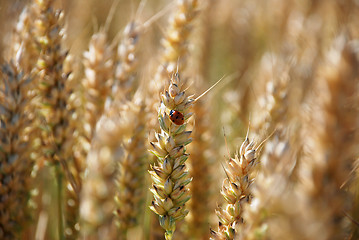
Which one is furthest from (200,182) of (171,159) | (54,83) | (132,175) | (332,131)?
(332,131)

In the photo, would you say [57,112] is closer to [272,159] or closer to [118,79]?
[118,79]

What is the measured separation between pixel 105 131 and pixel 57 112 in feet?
2.69

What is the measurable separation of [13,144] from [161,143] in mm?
613

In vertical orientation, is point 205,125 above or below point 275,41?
below

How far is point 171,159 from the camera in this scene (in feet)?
3.22

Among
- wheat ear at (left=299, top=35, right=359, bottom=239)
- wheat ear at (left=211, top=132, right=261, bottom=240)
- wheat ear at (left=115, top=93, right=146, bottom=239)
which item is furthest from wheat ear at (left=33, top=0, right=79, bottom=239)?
wheat ear at (left=299, top=35, right=359, bottom=239)

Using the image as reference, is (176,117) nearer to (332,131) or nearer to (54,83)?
(332,131)

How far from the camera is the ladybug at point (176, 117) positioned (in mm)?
924

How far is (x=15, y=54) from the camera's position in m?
1.27

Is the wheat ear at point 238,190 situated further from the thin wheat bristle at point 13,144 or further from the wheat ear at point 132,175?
the thin wheat bristle at point 13,144

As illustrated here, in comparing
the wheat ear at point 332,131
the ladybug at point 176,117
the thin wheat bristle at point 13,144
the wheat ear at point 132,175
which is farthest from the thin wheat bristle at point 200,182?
the wheat ear at point 332,131

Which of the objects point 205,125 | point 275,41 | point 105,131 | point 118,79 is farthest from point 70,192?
point 275,41

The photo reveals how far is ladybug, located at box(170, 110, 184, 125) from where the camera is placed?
92 centimetres

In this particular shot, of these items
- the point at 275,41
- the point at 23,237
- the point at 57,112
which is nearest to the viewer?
the point at 57,112
